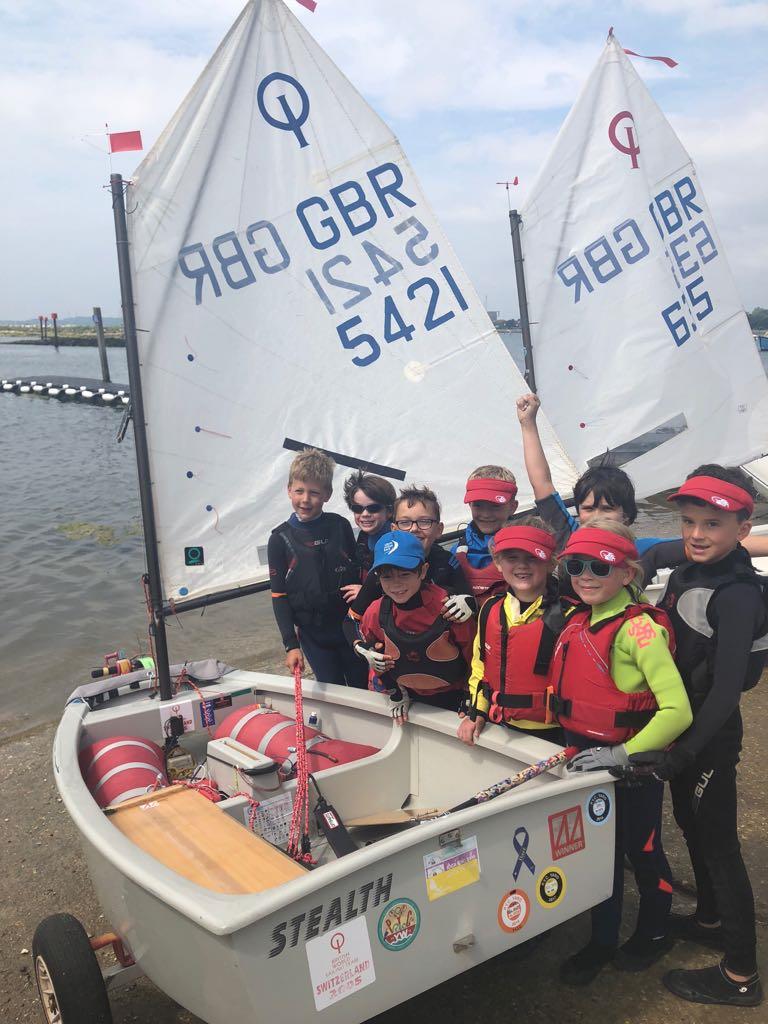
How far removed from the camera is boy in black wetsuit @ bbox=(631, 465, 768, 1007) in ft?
7.41

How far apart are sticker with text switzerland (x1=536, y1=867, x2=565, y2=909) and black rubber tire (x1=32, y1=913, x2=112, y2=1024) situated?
4.07 feet

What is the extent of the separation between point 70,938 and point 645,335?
5.17 meters

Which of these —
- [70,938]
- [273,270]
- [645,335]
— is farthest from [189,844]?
[645,335]

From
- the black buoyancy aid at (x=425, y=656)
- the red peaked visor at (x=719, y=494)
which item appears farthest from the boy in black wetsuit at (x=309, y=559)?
the red peaked visor at (x=719, y=494)

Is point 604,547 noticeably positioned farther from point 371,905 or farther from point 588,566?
point 371,905

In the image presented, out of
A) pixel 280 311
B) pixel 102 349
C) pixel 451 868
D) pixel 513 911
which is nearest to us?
pixel 451 868

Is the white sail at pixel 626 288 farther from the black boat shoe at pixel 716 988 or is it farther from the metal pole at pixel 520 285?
the black boat shoe at pixel 716 988

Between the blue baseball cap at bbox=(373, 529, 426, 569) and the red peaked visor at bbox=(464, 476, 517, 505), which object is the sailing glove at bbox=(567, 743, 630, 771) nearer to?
the blue baseball cap at bbox=(373, 529, 426, 569)

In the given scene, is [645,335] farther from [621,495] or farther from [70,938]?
[70,938]

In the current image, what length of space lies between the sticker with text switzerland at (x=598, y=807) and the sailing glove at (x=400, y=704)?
2.96ft

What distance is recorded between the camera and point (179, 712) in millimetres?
3504

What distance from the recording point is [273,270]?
3918mm

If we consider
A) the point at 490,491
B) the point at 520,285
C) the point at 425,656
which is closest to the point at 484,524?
the point at 490,491

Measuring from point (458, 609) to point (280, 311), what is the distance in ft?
6.53
